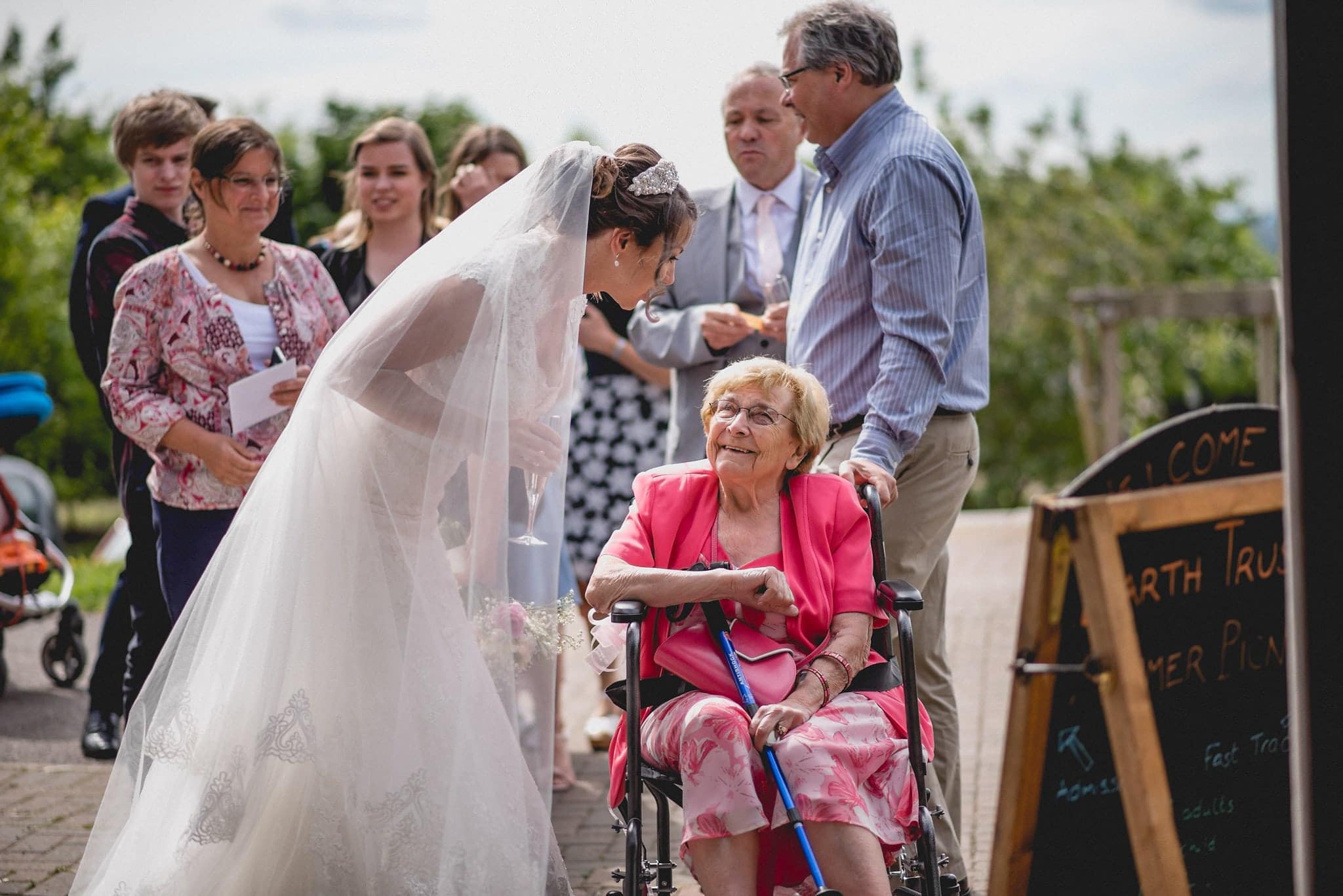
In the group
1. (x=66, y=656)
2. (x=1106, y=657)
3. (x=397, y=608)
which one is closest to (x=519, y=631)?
Answer: (x=397, y=608)

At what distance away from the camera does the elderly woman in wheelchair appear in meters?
3.05

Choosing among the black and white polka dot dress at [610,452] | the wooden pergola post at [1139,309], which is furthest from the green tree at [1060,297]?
the black and white polka dot dress at [610,452]

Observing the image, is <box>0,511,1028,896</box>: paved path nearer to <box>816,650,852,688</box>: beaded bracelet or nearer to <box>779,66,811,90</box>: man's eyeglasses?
<box>816,650,852,688</box>: beaded bracelet

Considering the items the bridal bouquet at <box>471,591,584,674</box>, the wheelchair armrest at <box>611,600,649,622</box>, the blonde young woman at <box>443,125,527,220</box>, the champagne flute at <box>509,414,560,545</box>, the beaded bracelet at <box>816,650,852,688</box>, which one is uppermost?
the blonde young woman at <box>443,125,527,220</box>

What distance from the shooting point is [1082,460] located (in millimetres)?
17812

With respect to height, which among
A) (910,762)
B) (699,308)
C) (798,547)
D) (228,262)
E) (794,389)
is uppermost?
(228,262)

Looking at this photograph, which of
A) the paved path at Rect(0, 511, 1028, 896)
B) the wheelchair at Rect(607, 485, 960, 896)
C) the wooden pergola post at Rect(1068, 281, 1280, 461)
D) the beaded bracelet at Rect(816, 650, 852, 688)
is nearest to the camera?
the wheelchair at Rect(607, 485, 960, 896)

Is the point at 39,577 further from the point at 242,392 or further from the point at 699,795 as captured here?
the point at 699,795

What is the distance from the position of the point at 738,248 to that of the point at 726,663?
1.98 m

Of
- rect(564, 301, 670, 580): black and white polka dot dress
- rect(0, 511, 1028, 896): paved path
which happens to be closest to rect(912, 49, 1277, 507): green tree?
rect(0, 511, 1028, 896): paved path

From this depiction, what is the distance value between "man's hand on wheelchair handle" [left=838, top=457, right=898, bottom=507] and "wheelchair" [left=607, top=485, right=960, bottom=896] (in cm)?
4

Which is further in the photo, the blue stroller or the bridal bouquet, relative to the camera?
the blue stroller

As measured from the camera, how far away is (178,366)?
13.8 ft

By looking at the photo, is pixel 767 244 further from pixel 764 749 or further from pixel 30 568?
pixel 30 568
